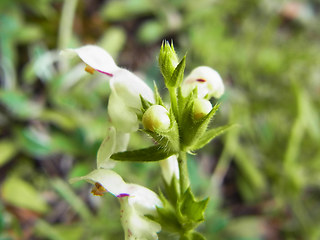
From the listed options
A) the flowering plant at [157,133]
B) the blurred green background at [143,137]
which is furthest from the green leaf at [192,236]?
the blurred green background at [143,137]

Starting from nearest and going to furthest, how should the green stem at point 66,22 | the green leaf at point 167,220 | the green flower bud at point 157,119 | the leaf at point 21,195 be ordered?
the green flower bud at point 157,119
the green leaf at point 167,220
the leaf at point 21,195
the green stem at point 66,22

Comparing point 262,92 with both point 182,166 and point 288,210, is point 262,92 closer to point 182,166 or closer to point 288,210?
point 288,210

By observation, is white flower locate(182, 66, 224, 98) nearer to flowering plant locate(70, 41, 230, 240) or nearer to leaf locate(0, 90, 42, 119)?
flowering plant locate(70, 41, 230, 240)

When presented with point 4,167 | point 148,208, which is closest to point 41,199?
point 4,167

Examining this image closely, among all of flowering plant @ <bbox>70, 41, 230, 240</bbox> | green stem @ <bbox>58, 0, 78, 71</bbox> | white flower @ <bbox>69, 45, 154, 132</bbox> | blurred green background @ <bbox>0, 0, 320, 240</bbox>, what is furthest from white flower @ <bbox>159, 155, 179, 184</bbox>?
green stem @ <bbox>58, 0, 78, 71</bbox>

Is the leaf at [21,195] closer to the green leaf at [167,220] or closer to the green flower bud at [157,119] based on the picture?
the green leaf at [167,220]

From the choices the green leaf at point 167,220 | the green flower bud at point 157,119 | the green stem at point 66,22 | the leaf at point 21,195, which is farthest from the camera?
the green stem at point 66,22
